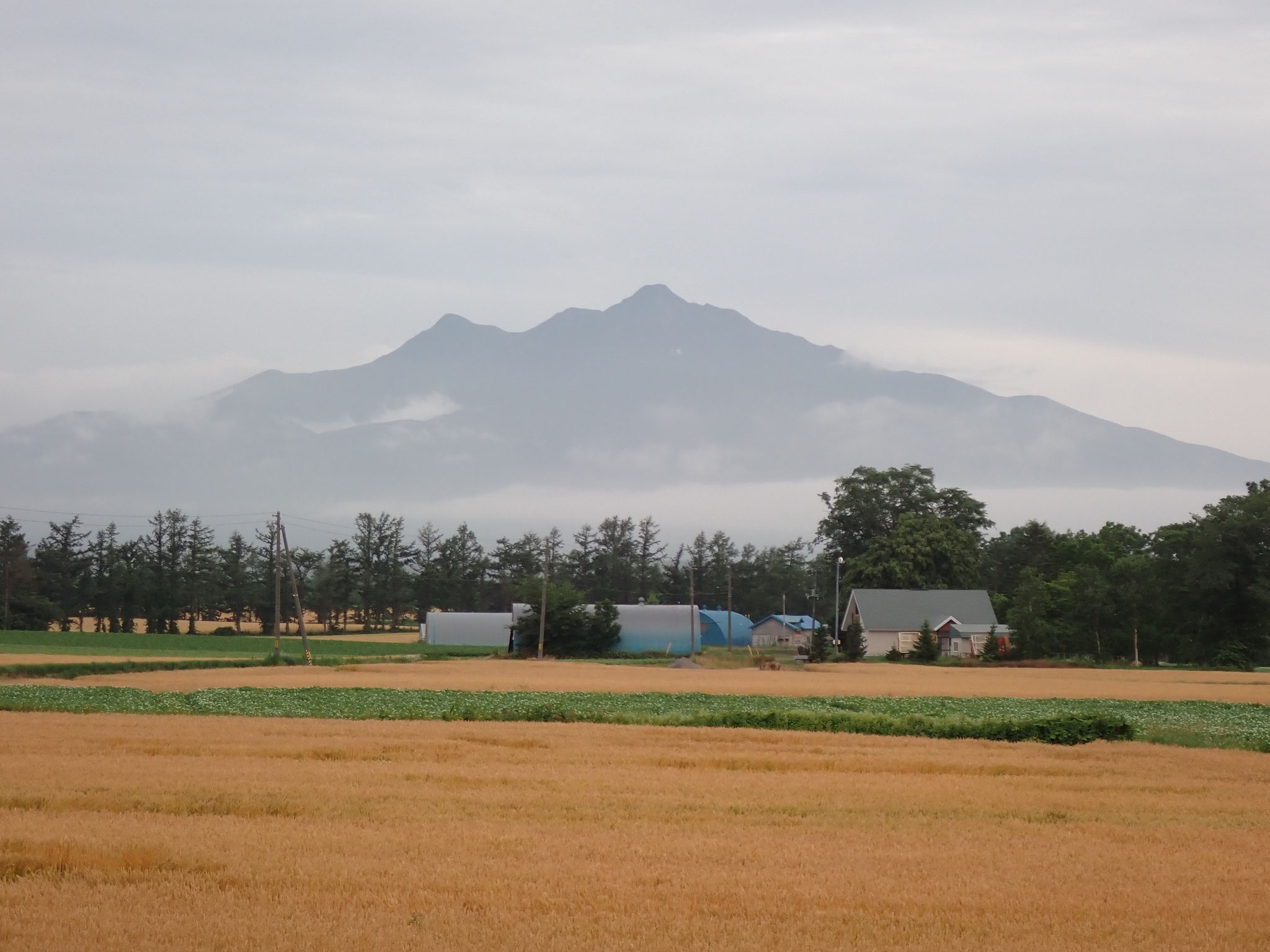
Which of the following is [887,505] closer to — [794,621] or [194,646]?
[794,621]

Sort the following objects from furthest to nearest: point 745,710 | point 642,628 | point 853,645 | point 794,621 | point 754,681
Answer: point 794,621 → point 642,628 → point 853,645 → point 754,681 → point 745,710

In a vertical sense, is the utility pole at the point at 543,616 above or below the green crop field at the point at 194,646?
above

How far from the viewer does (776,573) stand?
164m

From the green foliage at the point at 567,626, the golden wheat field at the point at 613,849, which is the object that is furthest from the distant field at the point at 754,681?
the golden wheat field at the point at 613,849

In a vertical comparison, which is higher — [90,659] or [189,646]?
[90,659]

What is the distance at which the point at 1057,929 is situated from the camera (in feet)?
39.7

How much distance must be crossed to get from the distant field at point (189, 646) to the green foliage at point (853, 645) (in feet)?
88.0

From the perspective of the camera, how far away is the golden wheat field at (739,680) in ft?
166

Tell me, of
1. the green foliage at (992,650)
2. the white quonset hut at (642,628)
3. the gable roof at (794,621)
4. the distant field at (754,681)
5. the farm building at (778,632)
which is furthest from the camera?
the gable roof at (794,621)

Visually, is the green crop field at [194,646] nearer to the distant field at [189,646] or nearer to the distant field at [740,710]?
the distant field at [189,646]

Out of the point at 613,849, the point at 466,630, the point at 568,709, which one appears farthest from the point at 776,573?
the point at 613,849

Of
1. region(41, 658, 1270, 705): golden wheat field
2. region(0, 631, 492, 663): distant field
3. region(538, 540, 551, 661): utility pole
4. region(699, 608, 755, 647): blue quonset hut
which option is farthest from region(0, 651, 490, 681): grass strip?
region(699, 608, 755, 647): blue quonset hut

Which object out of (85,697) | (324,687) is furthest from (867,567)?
(85,697)

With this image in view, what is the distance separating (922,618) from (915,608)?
1.70 m
